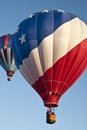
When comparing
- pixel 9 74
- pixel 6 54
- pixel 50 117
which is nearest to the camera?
pixel 50 117

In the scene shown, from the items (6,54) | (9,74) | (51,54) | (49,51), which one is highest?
(6,54)

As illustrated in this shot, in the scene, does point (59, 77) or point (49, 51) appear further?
point (49, 51)

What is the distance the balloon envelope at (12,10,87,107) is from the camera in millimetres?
31750

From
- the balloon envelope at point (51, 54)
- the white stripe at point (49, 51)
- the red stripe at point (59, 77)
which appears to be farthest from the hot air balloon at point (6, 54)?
the red stripe at point (59, 77)

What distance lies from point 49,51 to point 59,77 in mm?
1888

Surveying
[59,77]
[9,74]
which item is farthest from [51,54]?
[9,74]

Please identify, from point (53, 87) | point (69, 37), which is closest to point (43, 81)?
point (53, 87)

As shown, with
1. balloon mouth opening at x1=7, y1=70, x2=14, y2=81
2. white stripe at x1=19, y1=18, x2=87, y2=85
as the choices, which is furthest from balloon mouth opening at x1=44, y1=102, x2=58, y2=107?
balloon mouth opening at x1=7, y1=70, x2=14, y2=81

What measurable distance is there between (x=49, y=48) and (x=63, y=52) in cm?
100

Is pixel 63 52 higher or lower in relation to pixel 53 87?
higher

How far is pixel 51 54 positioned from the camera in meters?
32.1

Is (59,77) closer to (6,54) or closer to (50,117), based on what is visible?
(50,117)

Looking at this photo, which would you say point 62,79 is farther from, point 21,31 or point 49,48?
point 21,31

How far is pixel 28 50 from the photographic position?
107 feet
